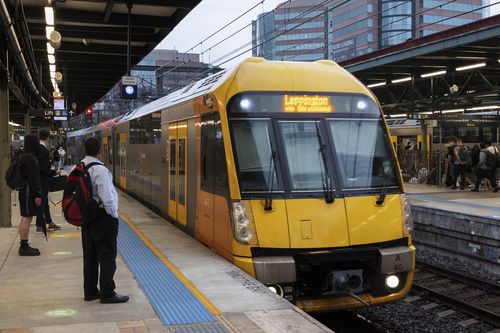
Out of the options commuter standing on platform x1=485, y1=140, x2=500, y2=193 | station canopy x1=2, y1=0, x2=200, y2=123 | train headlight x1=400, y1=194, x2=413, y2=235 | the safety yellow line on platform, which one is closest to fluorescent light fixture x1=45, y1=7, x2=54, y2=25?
station canopy x1=2, y1=0, x2=200, y2=123

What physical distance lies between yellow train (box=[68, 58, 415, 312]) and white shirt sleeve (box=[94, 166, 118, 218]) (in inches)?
55.9

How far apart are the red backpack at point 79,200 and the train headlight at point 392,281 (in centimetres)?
325

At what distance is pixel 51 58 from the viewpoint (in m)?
17.5

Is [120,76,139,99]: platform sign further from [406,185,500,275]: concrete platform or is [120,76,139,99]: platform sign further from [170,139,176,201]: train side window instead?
[406,185,500,275]: concrete platform

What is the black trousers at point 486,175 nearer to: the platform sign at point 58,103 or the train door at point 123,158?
the train door at point 123,158

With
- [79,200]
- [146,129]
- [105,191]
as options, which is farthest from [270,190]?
[146,129]

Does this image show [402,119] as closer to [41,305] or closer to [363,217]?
[363,217]

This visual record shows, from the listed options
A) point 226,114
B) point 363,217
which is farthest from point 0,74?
point 363,217

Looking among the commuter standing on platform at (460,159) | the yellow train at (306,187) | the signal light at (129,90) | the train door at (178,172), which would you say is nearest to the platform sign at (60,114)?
the signal light at (129,90)

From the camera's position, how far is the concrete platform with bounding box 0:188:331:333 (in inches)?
179

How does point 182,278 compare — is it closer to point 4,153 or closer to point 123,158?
point 4,153

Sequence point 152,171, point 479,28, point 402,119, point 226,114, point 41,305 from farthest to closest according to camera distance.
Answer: point 402,119 → point 479,28 → point 152,171 → point 226,114 → point 41,305

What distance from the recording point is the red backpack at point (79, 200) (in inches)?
202

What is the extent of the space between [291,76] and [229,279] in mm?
2561
